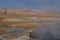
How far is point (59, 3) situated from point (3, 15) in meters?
0.66

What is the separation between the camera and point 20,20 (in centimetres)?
167

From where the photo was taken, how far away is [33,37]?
1640 millimetres

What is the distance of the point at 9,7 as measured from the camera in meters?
1.67

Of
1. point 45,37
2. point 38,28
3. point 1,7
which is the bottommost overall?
point 45,37

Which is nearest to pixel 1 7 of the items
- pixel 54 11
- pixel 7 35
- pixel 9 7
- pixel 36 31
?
pixel 9 7

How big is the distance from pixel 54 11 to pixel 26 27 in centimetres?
37

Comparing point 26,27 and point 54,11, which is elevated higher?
point 54,11

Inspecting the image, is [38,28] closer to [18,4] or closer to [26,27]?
[26,27]

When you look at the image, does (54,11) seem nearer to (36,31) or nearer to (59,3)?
(59,3)

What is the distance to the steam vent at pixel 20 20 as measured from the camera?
5.42ft

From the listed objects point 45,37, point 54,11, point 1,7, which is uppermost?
point 1,7

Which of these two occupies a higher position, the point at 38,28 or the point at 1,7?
the point at 1,7

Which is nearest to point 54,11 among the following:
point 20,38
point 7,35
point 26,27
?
point 26,27

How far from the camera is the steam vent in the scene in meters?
1.65
